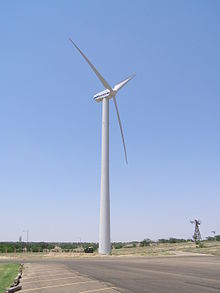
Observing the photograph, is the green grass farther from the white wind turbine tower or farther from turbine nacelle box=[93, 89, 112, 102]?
turbine nacelle box=[93, 89, 112, 102]

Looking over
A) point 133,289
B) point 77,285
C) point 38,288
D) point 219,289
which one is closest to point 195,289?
point 219,289

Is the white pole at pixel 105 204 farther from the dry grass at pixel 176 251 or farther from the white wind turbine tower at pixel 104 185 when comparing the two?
the dry grass at pixel 176 251

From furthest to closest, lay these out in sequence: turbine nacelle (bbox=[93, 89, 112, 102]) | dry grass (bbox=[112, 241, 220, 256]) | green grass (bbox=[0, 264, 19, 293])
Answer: turbine nacelle (bbox=[93, 89, 112, 102]), dry grass (bbox=[112, 241, 220, 256]), green grass (bbox=[0, 264, 19, 293])

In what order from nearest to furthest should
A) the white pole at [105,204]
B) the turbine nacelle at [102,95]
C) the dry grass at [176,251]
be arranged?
the white pole at [105,204] < the dry grass at [176,251] < the turbine nacelle at [102,95]

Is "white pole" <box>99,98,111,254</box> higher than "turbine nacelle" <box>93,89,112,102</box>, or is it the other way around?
"turbine nacelle" <box>93,89,112,102</box>

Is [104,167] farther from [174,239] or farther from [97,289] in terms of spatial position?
[174,239]

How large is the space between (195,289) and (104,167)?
40396mm

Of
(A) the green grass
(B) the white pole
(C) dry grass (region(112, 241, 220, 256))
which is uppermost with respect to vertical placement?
(B) the white pole

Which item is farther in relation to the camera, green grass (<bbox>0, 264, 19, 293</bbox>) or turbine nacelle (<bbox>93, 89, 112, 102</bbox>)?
turbine nacelle (<bbox>93, 89, 112, 102</bbox>)

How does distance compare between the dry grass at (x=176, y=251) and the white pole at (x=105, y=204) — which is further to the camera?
the dry grass at (x=176, y=251)

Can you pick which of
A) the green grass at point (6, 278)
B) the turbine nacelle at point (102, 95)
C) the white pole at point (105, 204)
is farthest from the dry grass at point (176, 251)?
the green grass at point (6, 278)

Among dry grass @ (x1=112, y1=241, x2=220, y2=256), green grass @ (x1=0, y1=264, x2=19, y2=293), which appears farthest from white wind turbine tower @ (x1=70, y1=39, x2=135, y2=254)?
green grass @ (x1=0, y1=264, x2=19, y2=293)

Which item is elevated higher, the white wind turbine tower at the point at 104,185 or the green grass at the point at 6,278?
the white wind turbine tower at the point at 104,185

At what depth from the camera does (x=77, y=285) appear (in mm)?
14625
